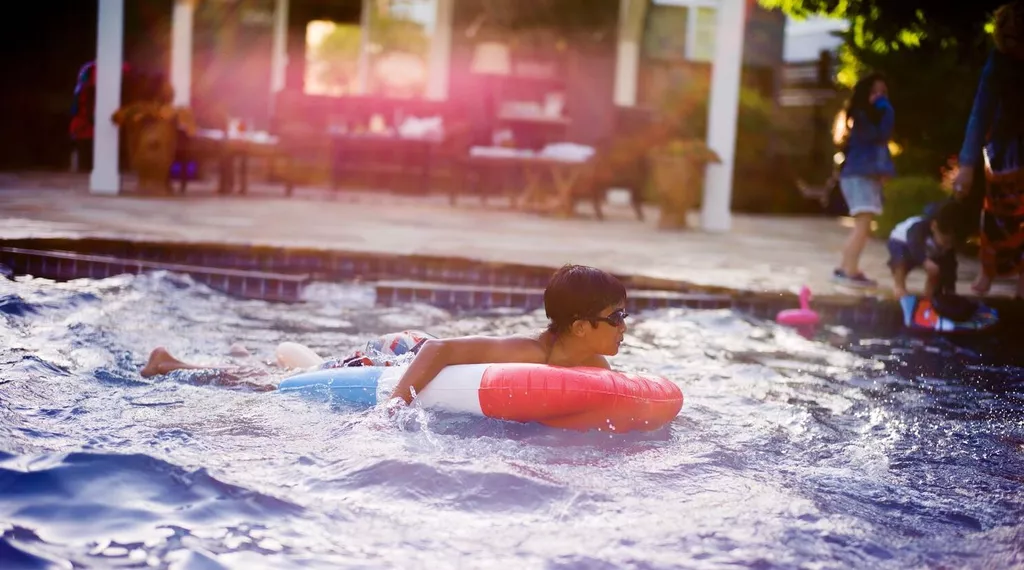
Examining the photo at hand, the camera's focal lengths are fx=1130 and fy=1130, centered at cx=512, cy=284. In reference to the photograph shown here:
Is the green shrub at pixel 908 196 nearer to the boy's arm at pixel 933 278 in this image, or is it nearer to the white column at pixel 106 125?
the boy's arm at pixel 933 278

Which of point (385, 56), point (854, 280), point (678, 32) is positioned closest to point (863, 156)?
point (854, 280)

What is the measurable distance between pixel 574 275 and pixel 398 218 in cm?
731

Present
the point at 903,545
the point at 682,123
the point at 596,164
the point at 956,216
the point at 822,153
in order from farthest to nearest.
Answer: the point at 822,153 < the point at 682,123 < the point at 596,164 < the point at 956,216 < the point at 903,545

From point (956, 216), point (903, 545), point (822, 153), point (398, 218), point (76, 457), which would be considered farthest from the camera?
point (822, 153)

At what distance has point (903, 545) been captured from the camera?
3.01 metres

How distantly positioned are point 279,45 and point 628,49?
17.5 ft

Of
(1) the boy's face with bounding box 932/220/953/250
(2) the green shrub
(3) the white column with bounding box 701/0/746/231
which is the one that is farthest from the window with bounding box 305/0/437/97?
(1) the boy's face with bounding box 932/220/953/250

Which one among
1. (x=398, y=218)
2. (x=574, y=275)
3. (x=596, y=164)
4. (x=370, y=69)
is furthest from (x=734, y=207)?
(x=574, y=275)

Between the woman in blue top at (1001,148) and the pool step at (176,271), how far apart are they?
4.01 m

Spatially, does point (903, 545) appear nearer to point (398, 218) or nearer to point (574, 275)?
point (574, 275)

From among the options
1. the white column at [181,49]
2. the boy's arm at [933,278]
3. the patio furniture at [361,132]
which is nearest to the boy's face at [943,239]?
the boy's arm at [933,278]

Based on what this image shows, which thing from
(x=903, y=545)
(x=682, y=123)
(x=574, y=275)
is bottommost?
(x=903, y=545)

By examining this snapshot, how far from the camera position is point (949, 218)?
22.0ft

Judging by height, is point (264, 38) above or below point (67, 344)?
above
